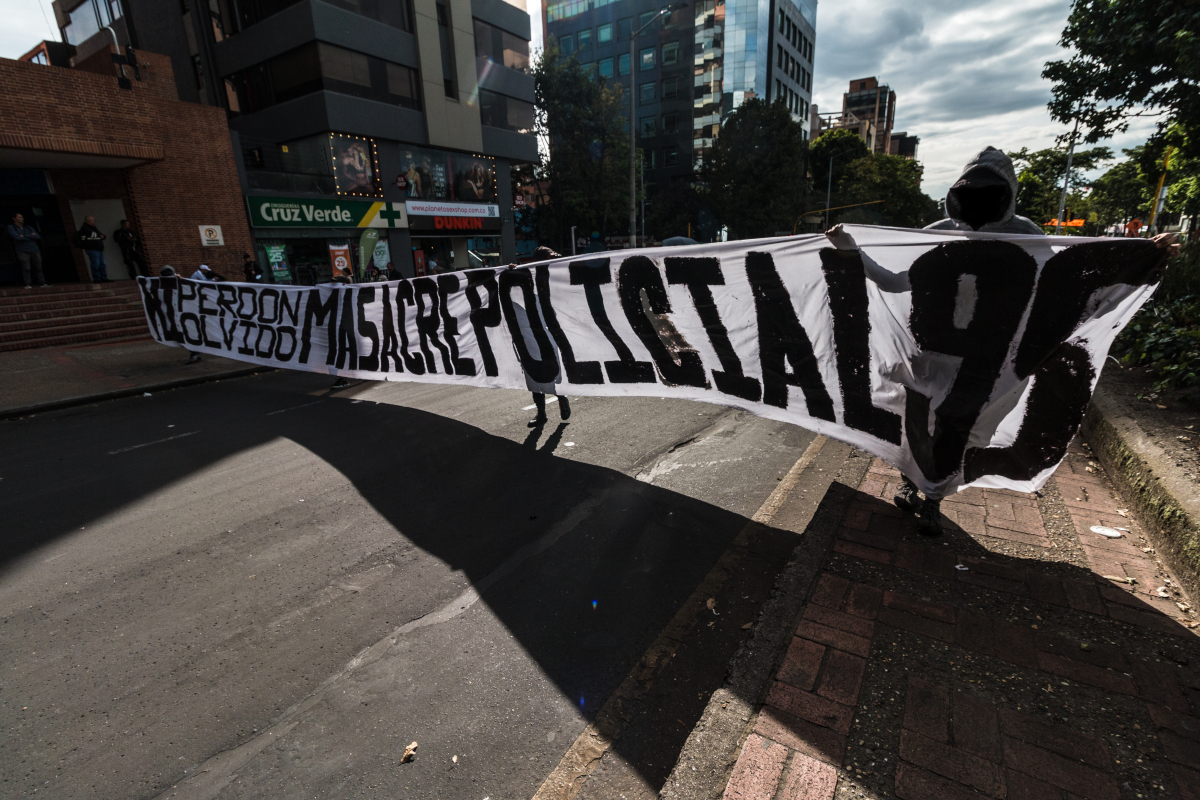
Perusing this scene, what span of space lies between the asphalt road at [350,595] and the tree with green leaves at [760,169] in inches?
1544

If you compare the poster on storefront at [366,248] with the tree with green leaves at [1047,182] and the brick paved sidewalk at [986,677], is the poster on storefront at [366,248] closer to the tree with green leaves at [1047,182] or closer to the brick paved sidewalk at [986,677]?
the brick paved sidewalk at [986,677]

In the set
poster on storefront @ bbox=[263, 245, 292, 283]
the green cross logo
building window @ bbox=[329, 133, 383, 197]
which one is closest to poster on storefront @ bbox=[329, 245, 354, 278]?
poster on storefront @ bbox=[263, 245, 292, 283]

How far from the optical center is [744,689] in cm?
244

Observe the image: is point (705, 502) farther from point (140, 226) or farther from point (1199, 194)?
point (1199, 194)

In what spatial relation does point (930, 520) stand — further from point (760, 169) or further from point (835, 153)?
point (835, 153)

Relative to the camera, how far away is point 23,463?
19.0 ft

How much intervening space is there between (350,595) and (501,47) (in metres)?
34.1

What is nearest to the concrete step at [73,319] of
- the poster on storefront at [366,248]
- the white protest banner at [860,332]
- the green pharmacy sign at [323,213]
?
the green pharmacy sign at [323,213]

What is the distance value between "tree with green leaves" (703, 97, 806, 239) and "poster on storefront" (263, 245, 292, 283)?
30.9 m

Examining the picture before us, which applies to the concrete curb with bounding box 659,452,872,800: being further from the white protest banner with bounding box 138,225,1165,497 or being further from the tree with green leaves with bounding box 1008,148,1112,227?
the tree with green leaves with bounding box 1008,148,1112,227

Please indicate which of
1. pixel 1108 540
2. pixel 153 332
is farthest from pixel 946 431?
pixel 153 332

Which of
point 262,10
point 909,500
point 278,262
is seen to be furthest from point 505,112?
point 909,500

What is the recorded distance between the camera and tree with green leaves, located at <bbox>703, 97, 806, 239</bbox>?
134 ft

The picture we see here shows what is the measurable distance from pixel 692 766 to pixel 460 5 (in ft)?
108
